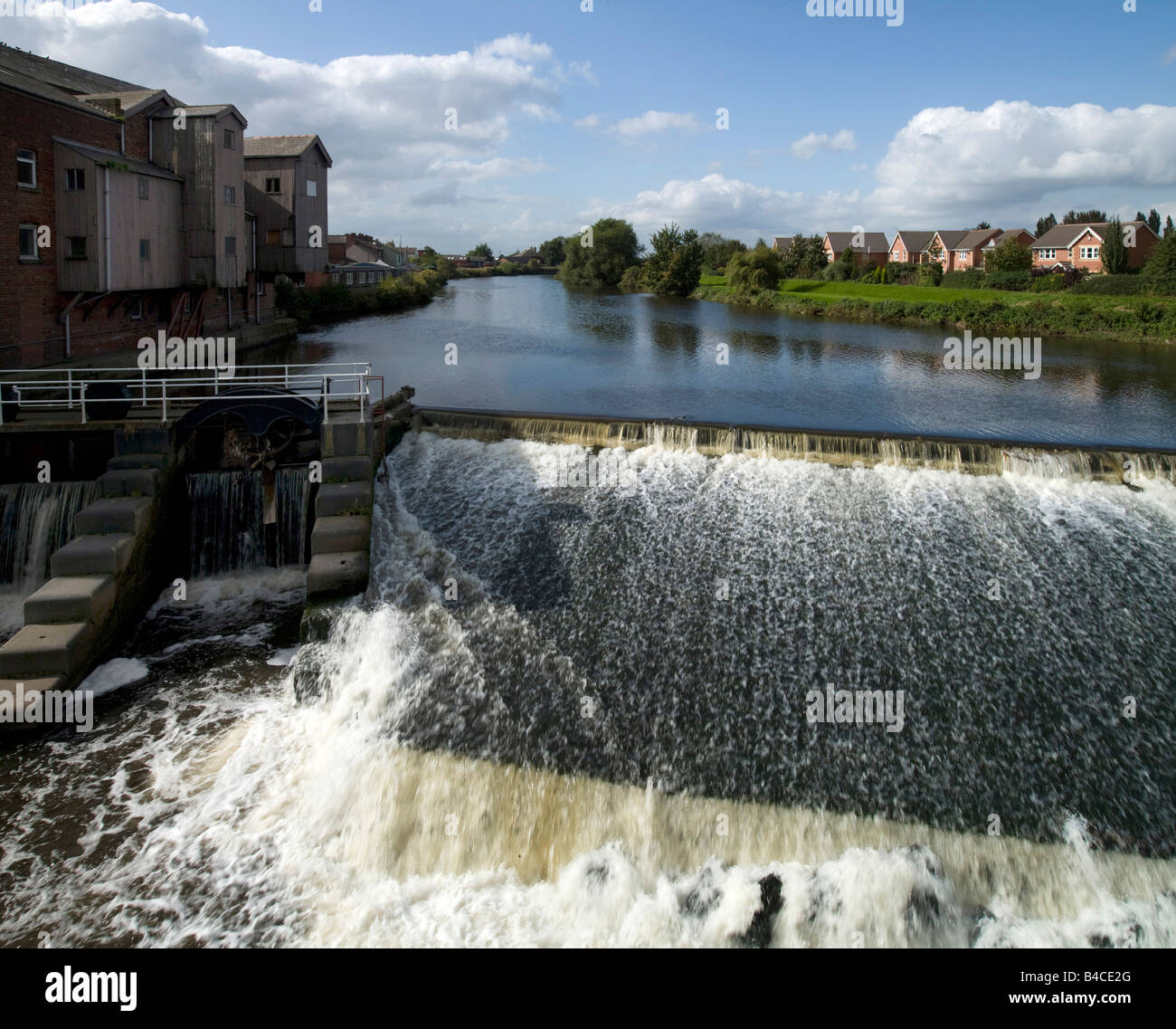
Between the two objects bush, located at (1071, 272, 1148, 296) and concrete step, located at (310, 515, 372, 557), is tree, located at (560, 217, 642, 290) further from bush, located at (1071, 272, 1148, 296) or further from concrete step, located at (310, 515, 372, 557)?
concrete step, located at (310, 515, 372, 557)

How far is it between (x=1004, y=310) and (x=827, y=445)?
4149 cm

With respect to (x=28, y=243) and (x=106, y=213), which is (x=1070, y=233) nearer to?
(x=106, y=213)

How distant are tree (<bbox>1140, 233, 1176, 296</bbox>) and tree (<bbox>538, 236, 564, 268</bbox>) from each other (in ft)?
343

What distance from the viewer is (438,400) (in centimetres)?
2597

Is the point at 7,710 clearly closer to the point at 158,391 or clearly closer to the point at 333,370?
the point at 158,391

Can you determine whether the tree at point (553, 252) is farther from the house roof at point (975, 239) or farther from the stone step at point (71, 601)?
the stone step at point (71, 601)

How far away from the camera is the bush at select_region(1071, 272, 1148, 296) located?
56894mm

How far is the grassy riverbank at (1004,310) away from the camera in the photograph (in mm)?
48719

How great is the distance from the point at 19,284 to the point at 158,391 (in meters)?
5.73

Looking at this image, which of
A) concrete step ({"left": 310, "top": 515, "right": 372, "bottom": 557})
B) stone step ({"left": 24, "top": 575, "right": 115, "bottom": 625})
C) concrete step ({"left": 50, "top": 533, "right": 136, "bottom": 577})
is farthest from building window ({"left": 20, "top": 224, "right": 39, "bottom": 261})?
concrete step ({"left": 310, "top": 515, "right": 372, "bottom": 557})

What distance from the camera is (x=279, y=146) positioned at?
39.0m

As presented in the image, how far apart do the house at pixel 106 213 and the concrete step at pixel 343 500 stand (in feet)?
39.4

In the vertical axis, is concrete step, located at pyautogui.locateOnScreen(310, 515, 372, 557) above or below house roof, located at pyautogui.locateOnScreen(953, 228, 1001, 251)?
below
